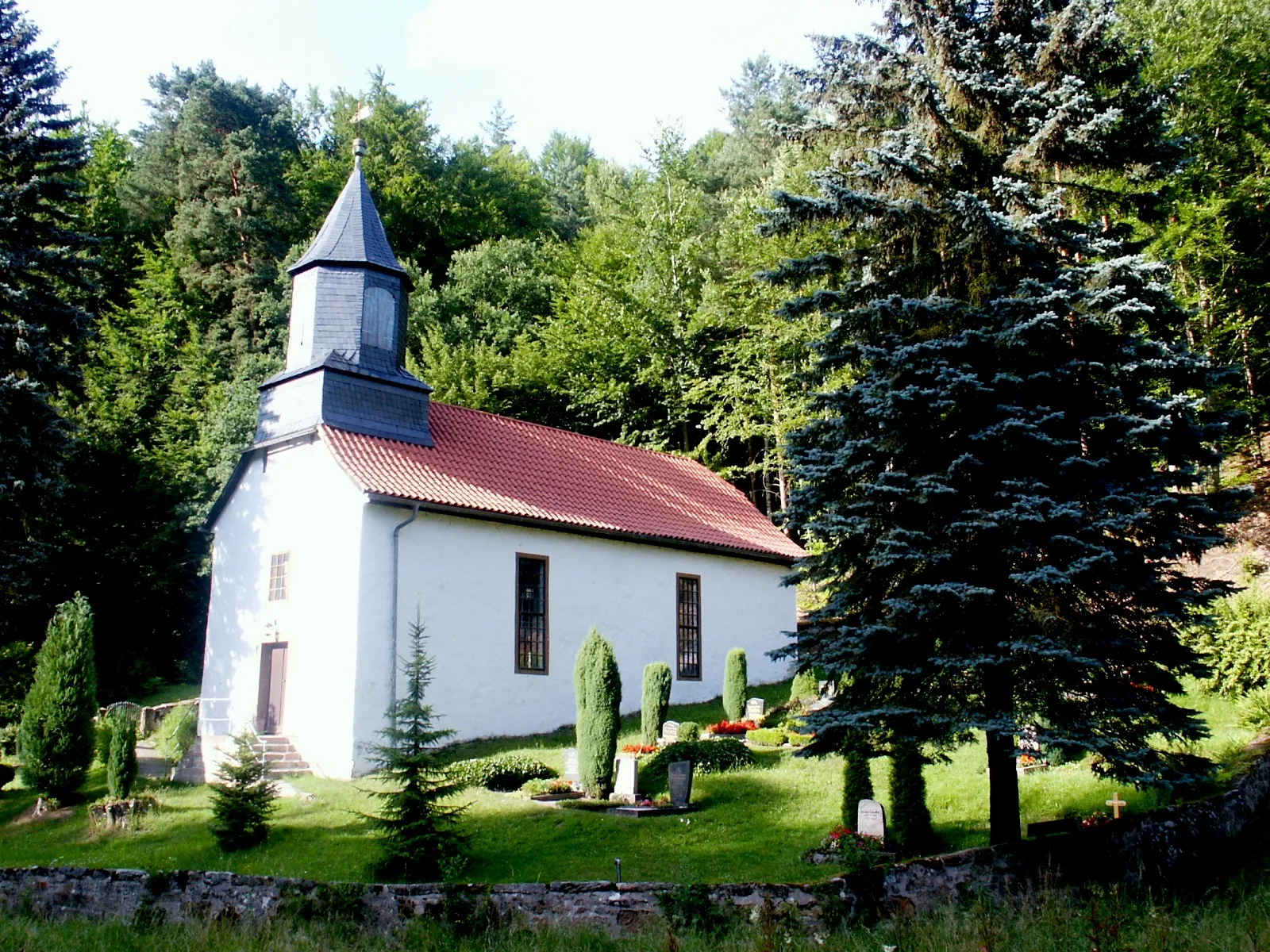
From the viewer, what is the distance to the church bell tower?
18.7m

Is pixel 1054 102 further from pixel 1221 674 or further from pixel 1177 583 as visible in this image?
pixel 1221 674

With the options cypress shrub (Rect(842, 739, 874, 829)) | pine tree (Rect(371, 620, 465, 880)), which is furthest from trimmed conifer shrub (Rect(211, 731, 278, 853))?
cypress shrub (Rect(842, 739, 874, 829))

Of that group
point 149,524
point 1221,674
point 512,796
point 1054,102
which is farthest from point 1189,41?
point 149,524

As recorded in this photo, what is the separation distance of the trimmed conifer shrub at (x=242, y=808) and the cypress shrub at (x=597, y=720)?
4062mm

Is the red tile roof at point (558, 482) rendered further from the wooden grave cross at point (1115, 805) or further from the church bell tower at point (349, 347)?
the wooden grave cross at point (1115, 805)

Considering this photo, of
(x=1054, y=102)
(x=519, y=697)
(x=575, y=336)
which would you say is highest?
(x=575, y=336)

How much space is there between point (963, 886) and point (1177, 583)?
10.8ft

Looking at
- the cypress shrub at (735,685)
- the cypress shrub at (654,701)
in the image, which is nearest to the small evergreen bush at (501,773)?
the cypress shrub at (654,701)

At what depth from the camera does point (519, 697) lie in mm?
18422

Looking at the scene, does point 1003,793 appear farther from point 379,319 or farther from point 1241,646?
point 379,319

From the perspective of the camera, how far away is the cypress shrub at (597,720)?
13.9 metres

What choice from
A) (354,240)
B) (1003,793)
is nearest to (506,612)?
(354,240)

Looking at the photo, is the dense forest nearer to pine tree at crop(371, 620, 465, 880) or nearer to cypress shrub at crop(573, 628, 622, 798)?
cypress shrub at crop(573, 628, 622, 798)

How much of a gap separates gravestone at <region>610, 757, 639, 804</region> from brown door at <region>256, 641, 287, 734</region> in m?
7.04
